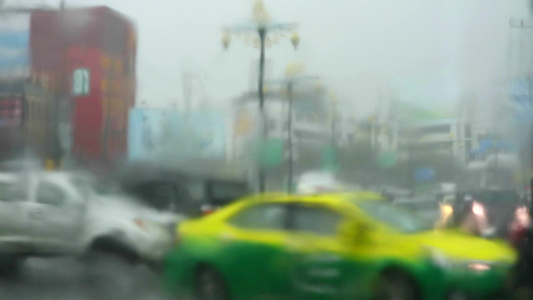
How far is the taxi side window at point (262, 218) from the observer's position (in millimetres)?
7598

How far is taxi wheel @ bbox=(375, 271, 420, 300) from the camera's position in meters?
6.78

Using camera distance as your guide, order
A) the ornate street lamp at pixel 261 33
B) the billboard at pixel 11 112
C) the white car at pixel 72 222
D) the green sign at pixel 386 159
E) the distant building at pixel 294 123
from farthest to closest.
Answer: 1. the billboard at pixel 11 112
2. the ornate street lamp at pixel 261 33
3. the distant building at pixel 294 123
4. the white car at pixel 72 222
5. the green sign at pixel 386 159

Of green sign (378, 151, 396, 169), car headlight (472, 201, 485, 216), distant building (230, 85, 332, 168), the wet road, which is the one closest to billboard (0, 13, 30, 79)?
the wet road

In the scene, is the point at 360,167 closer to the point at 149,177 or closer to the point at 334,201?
the point at 334,201

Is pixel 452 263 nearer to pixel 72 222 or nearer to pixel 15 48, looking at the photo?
pixel 72 222

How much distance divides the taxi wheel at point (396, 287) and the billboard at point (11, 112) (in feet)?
19.6

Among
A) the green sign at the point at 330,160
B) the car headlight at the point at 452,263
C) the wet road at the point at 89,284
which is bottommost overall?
the wet road at the point at 89,284

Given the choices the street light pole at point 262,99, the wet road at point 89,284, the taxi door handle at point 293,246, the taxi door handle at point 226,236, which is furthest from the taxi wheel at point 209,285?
the street light pole at point 262,99

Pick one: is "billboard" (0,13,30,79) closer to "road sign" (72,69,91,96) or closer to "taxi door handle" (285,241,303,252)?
"road sign" (72,69,91,96)

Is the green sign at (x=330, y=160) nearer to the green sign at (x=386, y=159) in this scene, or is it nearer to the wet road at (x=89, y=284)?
the green sign at (x=386, y=159)

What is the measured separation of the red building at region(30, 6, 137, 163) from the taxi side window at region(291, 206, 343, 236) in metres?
3.61

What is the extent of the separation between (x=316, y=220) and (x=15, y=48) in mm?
5906

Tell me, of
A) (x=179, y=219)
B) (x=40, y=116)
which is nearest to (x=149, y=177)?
(x=179, y=219)

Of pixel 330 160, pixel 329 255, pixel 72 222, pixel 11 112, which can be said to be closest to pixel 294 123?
pixel 330 160
